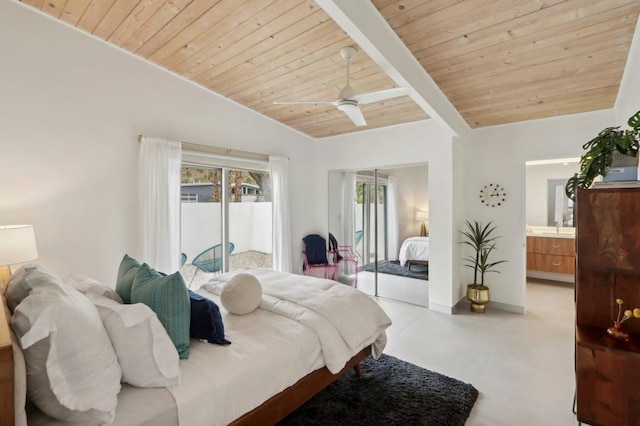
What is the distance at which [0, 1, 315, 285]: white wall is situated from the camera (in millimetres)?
2623

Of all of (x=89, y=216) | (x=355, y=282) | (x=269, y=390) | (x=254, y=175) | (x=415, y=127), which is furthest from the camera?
(x=355, y=282)

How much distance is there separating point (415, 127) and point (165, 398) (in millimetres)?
4045

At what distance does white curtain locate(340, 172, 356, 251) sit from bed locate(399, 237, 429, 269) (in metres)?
0.87

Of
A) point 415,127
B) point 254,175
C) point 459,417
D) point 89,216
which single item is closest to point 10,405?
point 459,417

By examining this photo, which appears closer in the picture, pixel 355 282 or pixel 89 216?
pixel 89 216

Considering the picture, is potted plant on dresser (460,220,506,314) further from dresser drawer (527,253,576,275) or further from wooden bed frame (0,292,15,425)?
wooden bed frame (0,292,15,425)

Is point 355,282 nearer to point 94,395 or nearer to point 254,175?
point 254,175

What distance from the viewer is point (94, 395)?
116 centimetres

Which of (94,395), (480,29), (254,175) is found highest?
(480,29)

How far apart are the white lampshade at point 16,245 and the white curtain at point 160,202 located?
969 mm

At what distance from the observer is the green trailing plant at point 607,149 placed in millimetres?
1761

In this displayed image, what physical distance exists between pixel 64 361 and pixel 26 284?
1.80ft

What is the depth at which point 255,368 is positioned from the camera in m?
1.61

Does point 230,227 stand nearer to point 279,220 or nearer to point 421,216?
point 279,220
